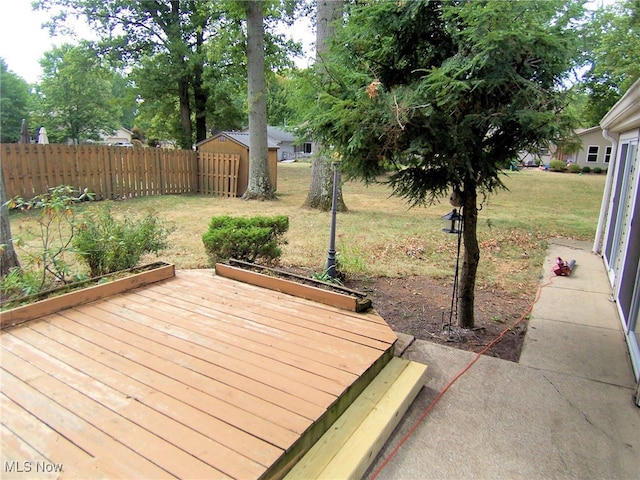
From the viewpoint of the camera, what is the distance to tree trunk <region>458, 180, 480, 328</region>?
131 inches

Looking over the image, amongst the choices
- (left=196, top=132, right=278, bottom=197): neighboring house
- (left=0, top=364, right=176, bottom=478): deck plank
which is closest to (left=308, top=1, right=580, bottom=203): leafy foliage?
(left=0, top=364, right=176, bottom=478): deck plank

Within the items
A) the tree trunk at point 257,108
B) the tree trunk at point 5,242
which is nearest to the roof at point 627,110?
the tree trunk at point 5,242

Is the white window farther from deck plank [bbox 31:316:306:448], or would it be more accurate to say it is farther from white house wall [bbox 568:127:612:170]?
deck plank [bbox 31:316:306:448]

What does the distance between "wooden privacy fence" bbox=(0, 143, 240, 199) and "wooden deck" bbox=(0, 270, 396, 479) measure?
21.2 ft

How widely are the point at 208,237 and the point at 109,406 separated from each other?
2.60 m

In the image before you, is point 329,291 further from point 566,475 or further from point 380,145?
point 566,475

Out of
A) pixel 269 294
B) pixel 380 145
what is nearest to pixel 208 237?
pixel 269 294

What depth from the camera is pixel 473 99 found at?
2.78m

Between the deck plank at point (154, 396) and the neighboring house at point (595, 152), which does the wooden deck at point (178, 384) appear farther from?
the neighboring house at point (595, 152)

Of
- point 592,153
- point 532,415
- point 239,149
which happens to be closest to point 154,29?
point 239,149

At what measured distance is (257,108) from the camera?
11.1 m

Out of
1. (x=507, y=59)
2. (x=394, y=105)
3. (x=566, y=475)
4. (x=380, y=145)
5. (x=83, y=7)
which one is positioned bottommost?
→ (x=566, y=475)

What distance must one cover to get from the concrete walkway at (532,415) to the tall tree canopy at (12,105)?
3599 centimetres

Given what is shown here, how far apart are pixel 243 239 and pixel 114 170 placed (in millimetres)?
8053
